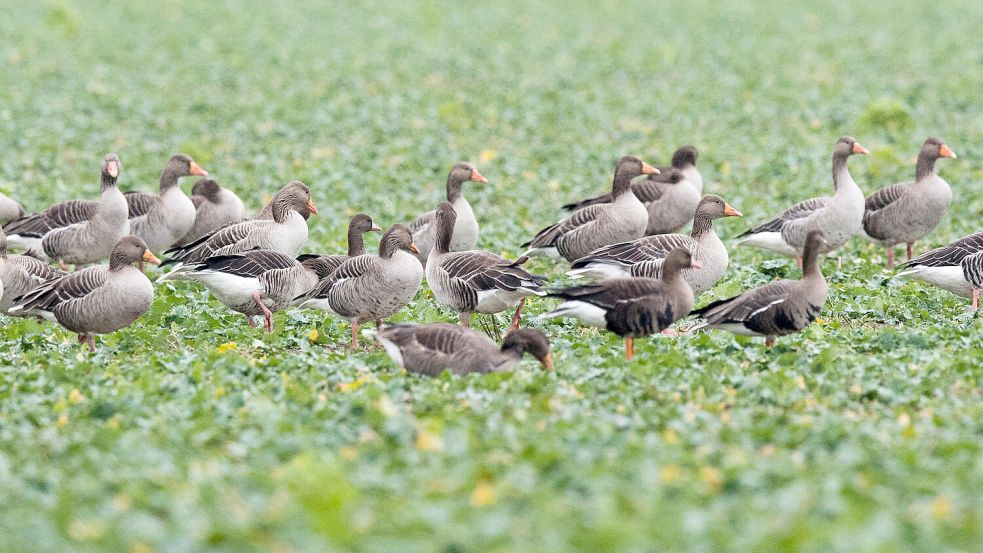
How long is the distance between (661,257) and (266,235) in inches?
200

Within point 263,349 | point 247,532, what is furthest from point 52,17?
point 247,532

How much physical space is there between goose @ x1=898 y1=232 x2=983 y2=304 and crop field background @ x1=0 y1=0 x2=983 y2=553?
0.32 meters

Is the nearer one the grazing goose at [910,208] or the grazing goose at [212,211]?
the grazing goose at [910,208]

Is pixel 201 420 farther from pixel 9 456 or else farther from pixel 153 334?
pixel 153 334

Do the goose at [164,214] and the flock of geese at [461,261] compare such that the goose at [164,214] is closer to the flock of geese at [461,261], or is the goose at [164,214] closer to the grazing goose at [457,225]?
the flock of geese at [461,261]

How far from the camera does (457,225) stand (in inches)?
680

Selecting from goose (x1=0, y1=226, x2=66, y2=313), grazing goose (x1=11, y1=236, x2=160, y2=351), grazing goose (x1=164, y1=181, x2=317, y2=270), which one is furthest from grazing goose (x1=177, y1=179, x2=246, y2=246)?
grazing goose (x1=11, y1=236, x2=160, y2=351)

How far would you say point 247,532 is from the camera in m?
7.23

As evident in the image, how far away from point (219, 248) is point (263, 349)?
8.57 ft

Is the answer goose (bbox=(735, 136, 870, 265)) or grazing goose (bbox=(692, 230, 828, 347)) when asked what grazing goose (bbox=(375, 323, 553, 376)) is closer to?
grazing goose (bbox=(692, 230, 828, 347))

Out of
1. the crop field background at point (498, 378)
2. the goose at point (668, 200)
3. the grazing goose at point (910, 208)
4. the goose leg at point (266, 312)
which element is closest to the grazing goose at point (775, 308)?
the crop field background at point (498, 378)

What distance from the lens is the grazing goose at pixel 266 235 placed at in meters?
15.7

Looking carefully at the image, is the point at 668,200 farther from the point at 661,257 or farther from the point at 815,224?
the point at 661,257

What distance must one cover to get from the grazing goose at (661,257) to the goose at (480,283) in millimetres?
1144
